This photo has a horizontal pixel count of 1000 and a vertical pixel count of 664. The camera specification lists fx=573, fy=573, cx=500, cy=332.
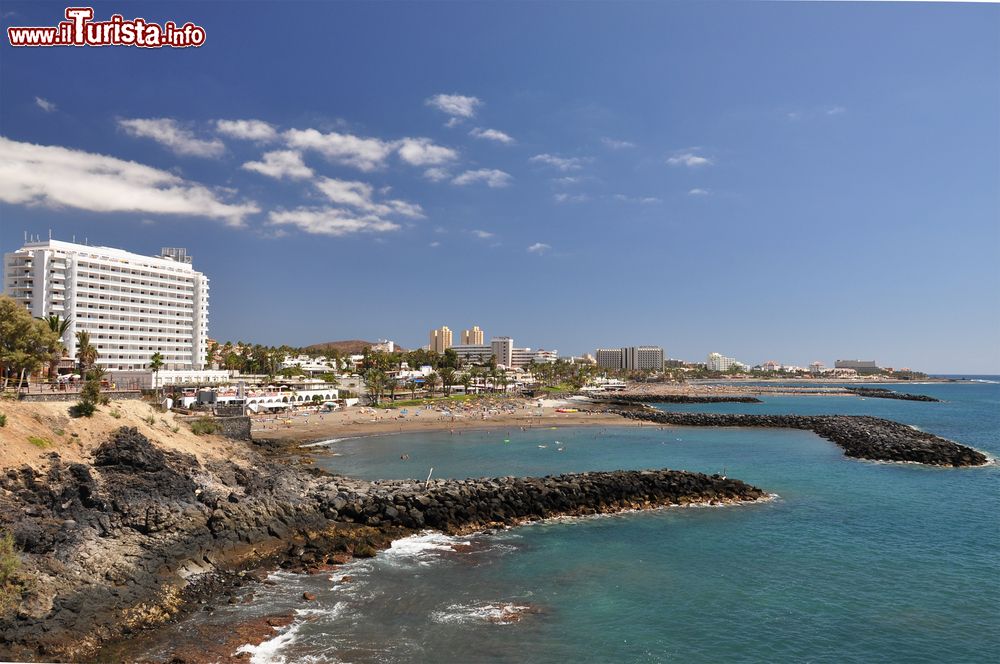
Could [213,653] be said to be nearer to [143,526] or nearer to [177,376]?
[143,526]

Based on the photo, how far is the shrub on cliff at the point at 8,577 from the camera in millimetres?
16938

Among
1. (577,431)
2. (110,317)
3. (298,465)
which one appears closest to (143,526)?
(298,465)

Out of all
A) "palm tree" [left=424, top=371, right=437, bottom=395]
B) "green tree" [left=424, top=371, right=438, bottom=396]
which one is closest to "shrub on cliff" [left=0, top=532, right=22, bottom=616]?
"green tree" [left=424, top=371, right=438, bottom=396]

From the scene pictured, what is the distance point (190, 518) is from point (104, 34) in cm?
1947

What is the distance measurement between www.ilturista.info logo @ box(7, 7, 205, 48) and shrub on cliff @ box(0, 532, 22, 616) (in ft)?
52.6

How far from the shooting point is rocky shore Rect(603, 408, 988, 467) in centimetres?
5666

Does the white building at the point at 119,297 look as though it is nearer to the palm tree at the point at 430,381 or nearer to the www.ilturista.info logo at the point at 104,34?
the palm tree at the point at 430,381

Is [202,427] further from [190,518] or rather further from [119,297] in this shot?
[119,297]

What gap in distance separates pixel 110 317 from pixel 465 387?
7800 centimetres

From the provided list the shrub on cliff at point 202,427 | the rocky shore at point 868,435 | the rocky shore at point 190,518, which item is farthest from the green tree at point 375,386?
the rocky shore at point 190,518

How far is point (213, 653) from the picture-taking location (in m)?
17.4

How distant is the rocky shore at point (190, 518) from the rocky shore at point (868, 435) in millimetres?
28724

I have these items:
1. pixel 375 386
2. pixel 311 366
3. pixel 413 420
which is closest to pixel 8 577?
pixel 413 420

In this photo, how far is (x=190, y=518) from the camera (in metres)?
25.8
